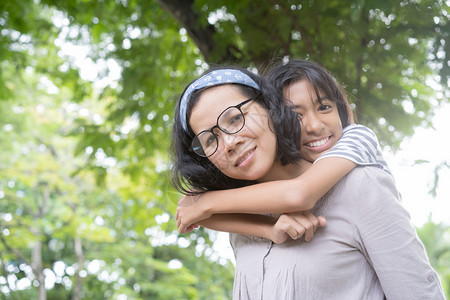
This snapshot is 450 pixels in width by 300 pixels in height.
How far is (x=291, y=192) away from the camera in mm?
1246

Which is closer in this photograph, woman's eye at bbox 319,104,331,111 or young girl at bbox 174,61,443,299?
young girl at bbox 174,61,443,299

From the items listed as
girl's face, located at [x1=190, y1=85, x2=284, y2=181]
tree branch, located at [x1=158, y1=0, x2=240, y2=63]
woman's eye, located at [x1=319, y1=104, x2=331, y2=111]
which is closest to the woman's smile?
girl's face, located at [x1=190, y1=85, x2=284, y2=181]

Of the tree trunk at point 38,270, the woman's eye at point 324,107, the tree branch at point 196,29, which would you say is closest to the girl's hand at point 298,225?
the woman's eye at point 324,107

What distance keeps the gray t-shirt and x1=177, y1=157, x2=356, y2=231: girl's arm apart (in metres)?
0.07

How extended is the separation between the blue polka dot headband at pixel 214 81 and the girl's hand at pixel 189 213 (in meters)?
0.23

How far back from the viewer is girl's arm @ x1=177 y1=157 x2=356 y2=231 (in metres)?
1.24

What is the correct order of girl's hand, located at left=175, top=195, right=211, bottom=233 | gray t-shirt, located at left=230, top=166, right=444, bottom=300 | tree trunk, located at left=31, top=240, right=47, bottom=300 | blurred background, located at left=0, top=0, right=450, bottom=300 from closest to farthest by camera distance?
1. gray t-shirt, located at left=230, top=166, right=444, bottom=300
2. girl's hand, located at left=175, top=195, right=211, bottom=233
3. blurred background, located at left=0, top=0, right=450, bottom=300
4. tree trunk, located at left=31, top=240, right=47, bottom=300

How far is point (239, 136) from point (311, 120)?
0.28 m

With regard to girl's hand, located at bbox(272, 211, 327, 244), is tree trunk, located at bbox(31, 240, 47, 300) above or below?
below

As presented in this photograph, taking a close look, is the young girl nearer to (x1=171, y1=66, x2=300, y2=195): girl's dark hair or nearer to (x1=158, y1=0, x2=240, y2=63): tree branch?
(x1=171, y1=66, x2=300, y2=195): girl's dark hair

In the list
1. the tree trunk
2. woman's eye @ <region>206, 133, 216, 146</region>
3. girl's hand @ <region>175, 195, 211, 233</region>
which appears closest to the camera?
woman's eye @ <region>206, 133, 216, 146</region>

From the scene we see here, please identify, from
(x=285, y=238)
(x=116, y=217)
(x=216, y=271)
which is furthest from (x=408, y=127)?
(x=116, y=217)

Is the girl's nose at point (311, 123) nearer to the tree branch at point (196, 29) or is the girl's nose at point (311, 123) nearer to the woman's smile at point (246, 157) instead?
the woman's smile at point (246, 157)

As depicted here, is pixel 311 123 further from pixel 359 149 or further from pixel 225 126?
pixel 225 126
